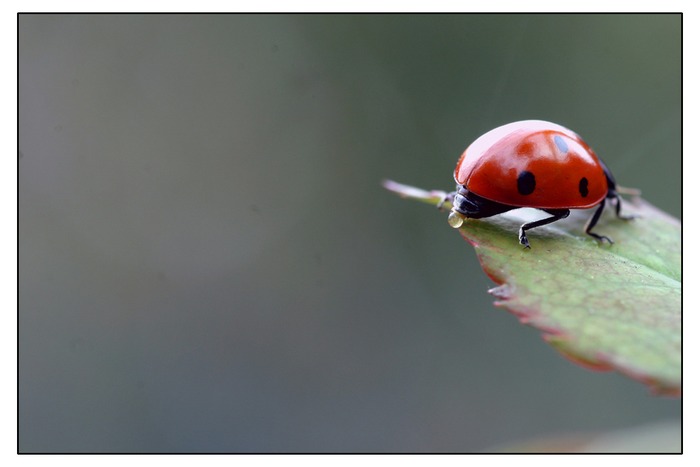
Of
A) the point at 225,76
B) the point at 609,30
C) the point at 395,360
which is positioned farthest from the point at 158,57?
the point at 609,30

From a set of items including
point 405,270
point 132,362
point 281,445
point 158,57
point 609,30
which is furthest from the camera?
point 158,57

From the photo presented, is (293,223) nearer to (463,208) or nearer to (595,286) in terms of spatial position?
(463,208)

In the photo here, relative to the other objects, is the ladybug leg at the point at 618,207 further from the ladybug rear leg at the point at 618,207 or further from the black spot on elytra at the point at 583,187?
the black spot on elytra at the point at 583,187

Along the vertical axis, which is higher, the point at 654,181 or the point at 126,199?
the point at 126,199

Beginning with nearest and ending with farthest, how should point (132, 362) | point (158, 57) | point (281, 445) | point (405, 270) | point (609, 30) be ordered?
point (281, 445)
point (132, 362)
point (609, 30)
point (405, 270)
point (158, 57)

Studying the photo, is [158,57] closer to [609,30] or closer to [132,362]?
[132,362]

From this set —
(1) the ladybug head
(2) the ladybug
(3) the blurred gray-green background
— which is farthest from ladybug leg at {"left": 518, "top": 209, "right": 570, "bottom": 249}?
(3) the blurred gray-green background

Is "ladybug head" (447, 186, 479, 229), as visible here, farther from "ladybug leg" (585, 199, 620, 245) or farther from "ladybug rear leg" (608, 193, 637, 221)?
"ladybug rear leg" (608, 193, 637, 221)
